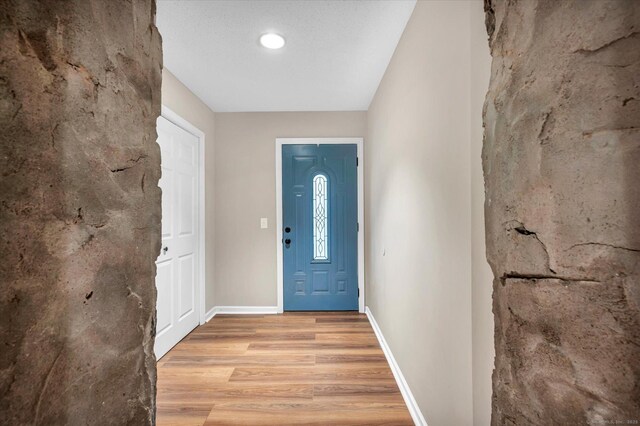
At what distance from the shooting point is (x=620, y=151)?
1.55ft

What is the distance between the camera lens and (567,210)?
0.54 m

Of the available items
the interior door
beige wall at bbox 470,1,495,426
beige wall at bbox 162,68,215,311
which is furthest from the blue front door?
beige wall at bbox 470,1,495,426

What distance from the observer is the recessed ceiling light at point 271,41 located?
6.66ft

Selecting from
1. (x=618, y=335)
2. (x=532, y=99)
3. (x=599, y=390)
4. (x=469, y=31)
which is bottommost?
(x=599, y=390)

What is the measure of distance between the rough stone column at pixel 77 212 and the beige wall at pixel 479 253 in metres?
1.07

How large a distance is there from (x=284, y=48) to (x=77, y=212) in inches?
79.3

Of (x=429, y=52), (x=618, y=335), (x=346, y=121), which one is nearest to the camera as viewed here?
→ (x=618, y=335)

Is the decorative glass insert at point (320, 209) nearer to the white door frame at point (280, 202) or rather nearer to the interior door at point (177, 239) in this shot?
the white door frame at point (280, 202)

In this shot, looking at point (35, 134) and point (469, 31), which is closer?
point (35, 134)

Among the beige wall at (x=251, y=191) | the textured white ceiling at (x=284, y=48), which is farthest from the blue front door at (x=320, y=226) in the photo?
the textured white ceiling at (x=284, y=48)

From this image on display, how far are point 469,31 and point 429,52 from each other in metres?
0.41

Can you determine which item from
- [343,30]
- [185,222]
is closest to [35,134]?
[343,30]

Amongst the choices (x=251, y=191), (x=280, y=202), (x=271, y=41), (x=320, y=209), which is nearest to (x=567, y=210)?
(x=271, y=41)

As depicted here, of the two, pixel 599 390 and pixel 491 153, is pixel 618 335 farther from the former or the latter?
pixel 491 153
